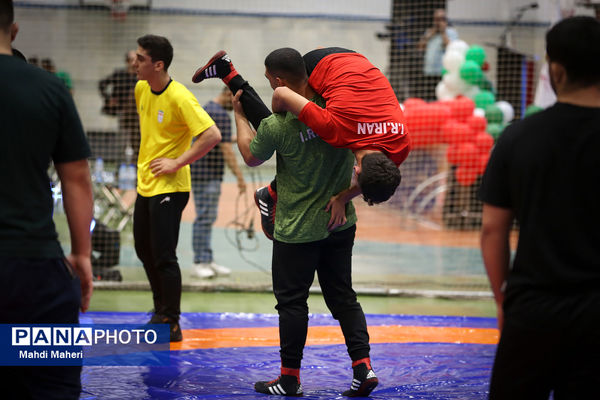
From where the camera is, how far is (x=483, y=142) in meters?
9.42

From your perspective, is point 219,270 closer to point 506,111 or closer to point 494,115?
point 494,115

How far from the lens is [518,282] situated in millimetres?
2273

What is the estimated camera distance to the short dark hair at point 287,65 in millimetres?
3832

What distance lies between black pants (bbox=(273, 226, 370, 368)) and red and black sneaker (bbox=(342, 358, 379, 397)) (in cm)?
5

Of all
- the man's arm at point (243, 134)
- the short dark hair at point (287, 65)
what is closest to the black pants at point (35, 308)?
the man's arm at point (243, 134)

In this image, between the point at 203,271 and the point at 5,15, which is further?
the point at 203,271

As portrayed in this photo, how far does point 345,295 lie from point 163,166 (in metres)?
1.55

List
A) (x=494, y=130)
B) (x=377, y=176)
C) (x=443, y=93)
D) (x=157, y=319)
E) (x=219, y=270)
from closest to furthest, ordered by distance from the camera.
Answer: (x=377, y=176)
(x=157, y=319)
(x=219, y=270)
(x=494, y=130)
(x=443, y=93)

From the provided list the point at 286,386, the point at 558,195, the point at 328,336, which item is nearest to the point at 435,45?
the point at 328,336

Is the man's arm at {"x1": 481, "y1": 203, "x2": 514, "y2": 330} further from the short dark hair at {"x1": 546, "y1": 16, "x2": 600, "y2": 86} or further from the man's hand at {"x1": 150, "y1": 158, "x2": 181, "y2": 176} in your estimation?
the man's hand at {"x1": 150, "y1": 158, "x2": 181, "y2": 176}

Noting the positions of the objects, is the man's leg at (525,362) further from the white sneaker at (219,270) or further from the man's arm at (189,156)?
the white sneaker at (219,270)

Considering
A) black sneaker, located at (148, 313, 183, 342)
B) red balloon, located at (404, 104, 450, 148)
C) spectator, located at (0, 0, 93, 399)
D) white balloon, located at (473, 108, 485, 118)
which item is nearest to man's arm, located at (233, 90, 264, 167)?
black sneaker, located at (148, 313, 183, 342)

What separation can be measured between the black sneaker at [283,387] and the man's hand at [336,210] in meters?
0.80

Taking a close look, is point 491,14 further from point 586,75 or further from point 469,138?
point 586,75
